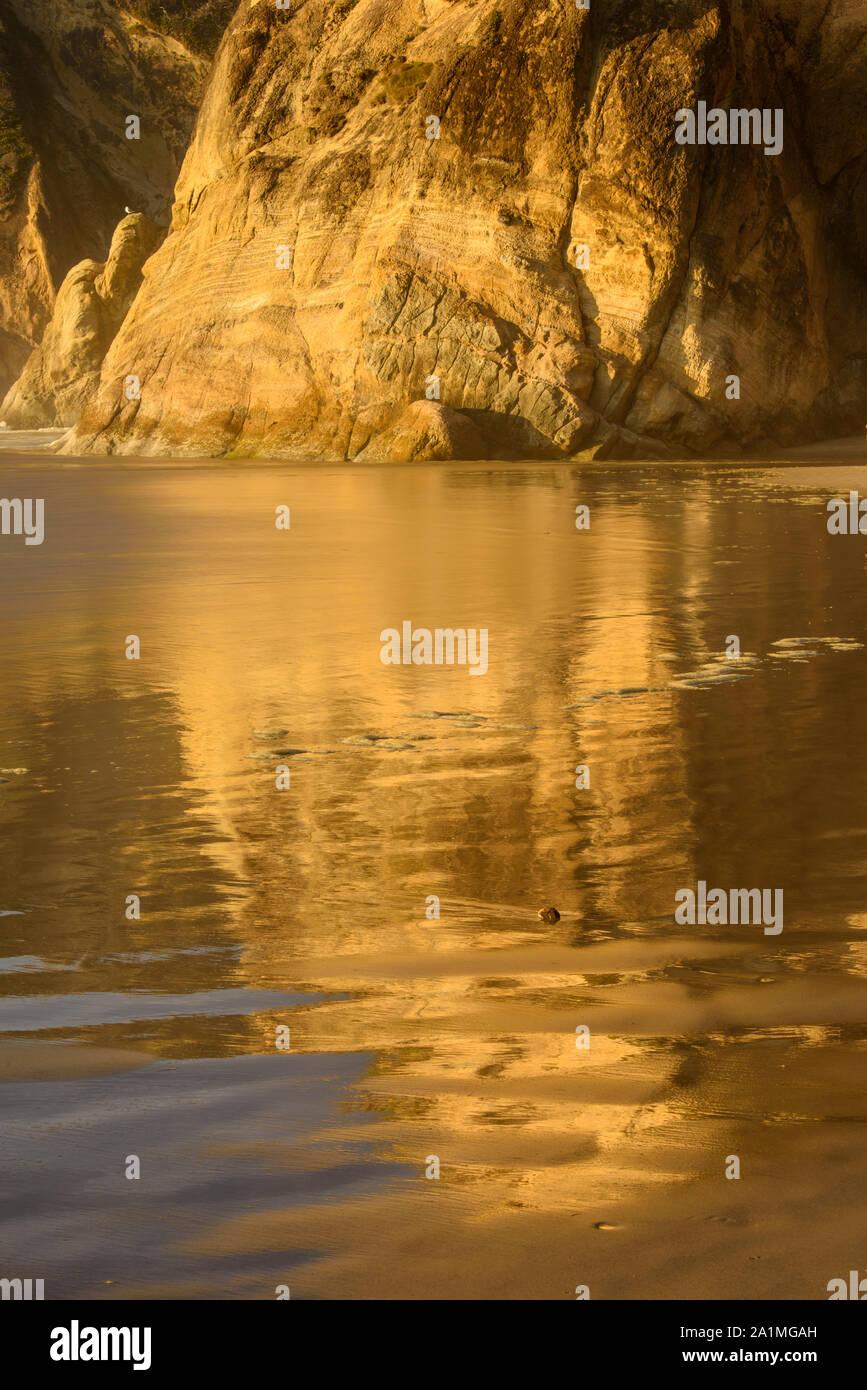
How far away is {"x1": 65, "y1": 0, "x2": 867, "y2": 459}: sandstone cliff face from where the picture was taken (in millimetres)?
37031

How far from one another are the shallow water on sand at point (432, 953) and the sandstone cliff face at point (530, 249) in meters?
26.0

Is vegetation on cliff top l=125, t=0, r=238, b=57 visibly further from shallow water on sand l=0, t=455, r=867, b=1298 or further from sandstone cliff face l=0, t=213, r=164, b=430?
shallow water on sand l=0, t=455, r=867, b=1298

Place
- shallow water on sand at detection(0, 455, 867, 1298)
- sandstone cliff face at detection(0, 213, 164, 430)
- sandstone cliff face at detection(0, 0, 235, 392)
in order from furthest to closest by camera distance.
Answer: sandstone cliff face at detection(0, 0, 235, 392) < sandstone cliff face at detection(0, 213, 164, 430) < shallow water on sand at detection(0, 455, 867, 1298)

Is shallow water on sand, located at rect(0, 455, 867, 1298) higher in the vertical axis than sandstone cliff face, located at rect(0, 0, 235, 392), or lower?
lower

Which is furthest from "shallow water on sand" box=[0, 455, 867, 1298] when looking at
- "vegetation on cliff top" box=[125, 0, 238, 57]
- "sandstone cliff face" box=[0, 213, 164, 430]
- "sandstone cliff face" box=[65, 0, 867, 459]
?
"vegetation on cliff top" box=[125, 0, 238, 57]

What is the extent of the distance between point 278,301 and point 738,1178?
130ft

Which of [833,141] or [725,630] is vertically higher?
[833,141]

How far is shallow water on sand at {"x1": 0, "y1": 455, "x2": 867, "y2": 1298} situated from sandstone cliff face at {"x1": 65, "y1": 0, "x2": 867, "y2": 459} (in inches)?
1025

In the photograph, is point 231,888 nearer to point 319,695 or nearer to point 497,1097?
point 497,1097

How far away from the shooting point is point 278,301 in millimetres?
40625

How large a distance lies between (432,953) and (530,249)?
114 feet

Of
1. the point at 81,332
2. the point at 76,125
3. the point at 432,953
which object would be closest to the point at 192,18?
the point at 76,125

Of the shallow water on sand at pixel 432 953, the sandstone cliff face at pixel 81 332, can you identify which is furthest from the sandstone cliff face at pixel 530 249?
the shallow water on sand at pixel 432 953
